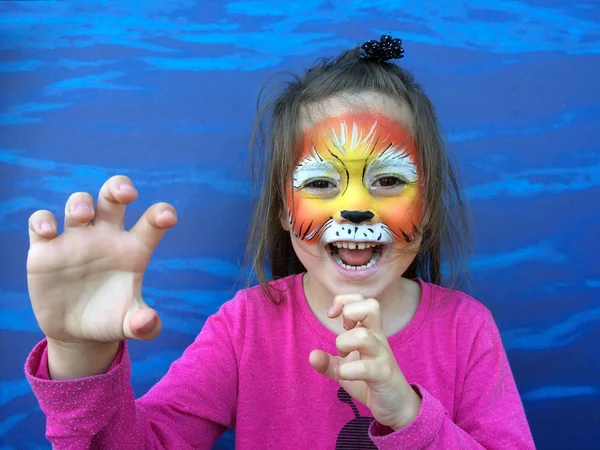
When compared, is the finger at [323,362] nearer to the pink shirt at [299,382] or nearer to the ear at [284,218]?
the pink shirt at [299,382]

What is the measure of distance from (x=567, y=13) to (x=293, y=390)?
3.81 feet

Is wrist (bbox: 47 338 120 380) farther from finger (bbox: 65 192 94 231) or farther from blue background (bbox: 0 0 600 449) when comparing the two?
blue background (bbox: 0 0 600 449)

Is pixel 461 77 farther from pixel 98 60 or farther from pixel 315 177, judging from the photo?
pixel 98 60

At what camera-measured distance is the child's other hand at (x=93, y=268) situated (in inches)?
33.0

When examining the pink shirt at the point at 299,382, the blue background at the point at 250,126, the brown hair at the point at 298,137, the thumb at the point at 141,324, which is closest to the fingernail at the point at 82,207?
the thumb at the point at 141,324

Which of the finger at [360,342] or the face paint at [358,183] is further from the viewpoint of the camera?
the face paint at [358,183]

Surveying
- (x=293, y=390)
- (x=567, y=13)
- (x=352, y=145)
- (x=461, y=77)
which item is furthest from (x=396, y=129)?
(x=567, y=13)

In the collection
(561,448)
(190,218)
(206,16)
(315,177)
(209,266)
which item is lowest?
(561,448)

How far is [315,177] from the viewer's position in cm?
119

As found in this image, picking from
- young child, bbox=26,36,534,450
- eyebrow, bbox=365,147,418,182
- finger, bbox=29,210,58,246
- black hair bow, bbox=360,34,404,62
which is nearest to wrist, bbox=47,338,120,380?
young child, bbox=26,36,534,450

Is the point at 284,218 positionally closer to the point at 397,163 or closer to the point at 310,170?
the point at 310,170

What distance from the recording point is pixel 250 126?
5.05 ft

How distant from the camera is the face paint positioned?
1.14m

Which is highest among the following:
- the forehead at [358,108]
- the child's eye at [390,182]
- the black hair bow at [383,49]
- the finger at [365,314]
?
the black hair bow at [383,49]
